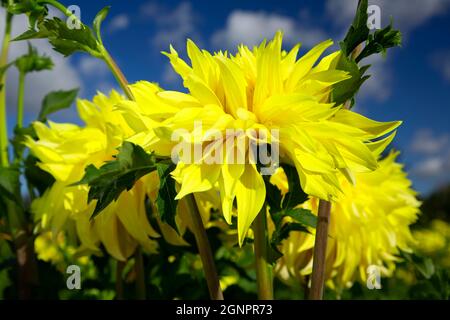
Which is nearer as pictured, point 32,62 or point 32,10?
point 32,10

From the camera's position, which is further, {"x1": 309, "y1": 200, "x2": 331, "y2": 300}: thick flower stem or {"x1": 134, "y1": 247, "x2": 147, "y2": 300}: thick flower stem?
{"x1": 134, "y1": 247, "x2": 147, "y2": 300}: thick flower stem

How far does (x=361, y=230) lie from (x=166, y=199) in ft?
2.75

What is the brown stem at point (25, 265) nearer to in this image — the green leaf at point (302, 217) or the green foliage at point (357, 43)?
the green leaf at point (302, 217)

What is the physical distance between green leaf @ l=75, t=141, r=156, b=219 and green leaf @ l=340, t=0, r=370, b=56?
34cm

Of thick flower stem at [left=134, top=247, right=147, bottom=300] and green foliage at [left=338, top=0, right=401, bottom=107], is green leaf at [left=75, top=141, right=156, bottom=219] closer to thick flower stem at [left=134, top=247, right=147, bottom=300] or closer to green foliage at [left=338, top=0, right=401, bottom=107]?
green foliage at [left=338, top=0, right=401, bottom=107]

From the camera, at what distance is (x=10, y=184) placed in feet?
4.78

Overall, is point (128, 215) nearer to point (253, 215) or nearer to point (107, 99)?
point (107, 99)

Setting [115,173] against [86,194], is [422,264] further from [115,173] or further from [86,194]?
[115,173]

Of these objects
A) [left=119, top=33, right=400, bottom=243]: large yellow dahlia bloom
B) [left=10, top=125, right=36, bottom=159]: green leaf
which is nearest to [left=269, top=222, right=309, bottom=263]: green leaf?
[left=119, top=33, right=400, bottom=243]: large yellow dahlia bloom

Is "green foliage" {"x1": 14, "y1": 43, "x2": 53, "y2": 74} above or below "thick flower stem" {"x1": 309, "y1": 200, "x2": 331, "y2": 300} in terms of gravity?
above

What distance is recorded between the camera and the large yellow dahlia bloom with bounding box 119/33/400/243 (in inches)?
28.1

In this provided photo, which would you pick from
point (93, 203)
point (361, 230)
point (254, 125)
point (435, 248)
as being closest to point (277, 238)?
point (254, 125)
